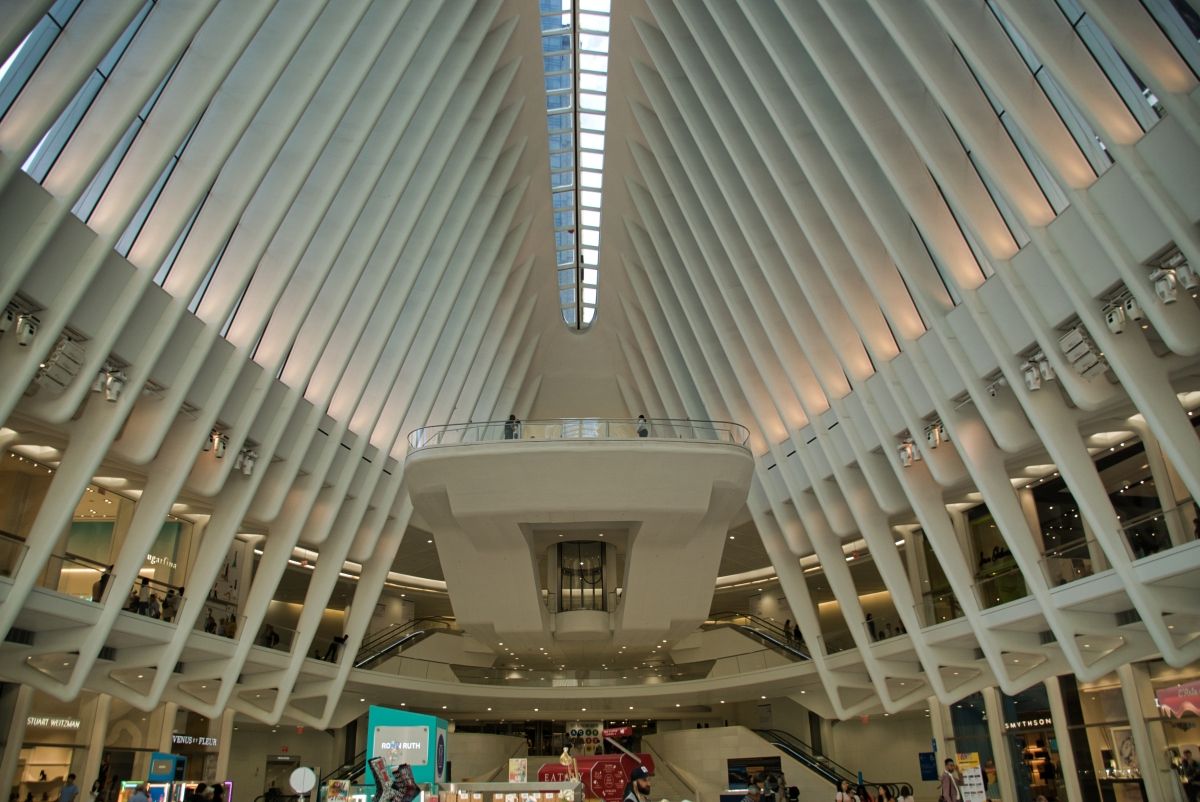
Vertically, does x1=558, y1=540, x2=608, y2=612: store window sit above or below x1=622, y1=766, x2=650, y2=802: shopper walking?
above

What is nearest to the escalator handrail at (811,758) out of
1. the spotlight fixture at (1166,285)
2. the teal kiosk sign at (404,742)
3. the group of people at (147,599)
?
the teal kiosk sign at (404,742)

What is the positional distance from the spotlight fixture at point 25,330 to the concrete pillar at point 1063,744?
22.1 metres

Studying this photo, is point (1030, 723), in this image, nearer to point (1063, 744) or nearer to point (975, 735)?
point (1063, 744)

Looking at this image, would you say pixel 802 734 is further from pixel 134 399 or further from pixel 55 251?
pixel 55 251

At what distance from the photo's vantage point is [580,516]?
23078mm

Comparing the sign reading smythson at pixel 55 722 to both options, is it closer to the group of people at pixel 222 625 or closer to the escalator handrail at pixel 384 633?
the group of people at pixel 222 625

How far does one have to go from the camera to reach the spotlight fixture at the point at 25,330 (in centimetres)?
1187

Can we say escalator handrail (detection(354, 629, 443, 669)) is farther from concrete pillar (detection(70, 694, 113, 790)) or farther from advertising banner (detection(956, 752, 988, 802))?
advertising banner (detection(956, 752, 988, 802))

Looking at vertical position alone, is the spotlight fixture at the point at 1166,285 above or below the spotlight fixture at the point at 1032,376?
below

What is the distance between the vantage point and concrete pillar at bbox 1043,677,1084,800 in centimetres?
2011

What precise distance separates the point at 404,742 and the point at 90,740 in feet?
40.4

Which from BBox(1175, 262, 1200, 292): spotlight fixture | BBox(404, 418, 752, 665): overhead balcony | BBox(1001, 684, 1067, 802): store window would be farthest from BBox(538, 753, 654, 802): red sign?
BBox(1175, 262, 1200, 292): spotlight fixture

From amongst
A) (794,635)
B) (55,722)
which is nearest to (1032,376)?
(794,635)

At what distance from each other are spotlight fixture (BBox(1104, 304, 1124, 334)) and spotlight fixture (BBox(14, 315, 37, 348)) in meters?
15.3
